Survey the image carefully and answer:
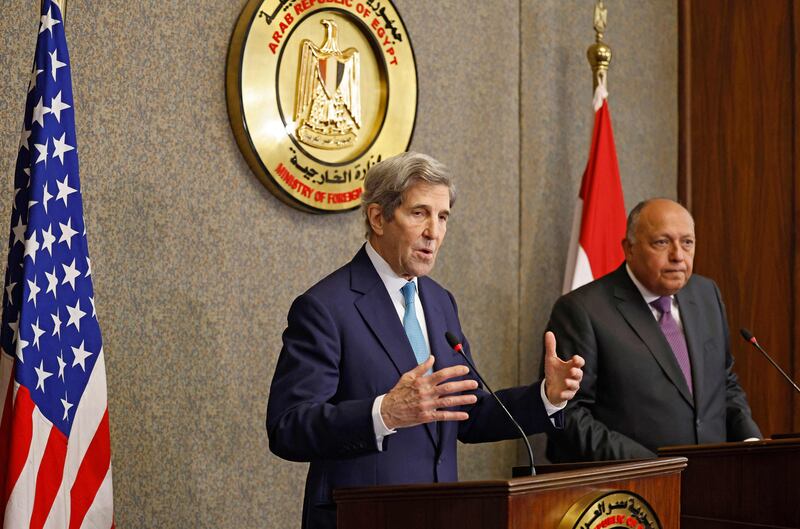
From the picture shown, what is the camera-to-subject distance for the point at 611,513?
2.06m

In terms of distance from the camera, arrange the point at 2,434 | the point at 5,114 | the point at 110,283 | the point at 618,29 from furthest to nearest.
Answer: the point at 618,29
the point at 110,283
the point at 5,114
the point at 2,434

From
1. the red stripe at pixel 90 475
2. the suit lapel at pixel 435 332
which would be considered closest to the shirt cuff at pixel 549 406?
the suit lapel at pixel 435 332

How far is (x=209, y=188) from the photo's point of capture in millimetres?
3414

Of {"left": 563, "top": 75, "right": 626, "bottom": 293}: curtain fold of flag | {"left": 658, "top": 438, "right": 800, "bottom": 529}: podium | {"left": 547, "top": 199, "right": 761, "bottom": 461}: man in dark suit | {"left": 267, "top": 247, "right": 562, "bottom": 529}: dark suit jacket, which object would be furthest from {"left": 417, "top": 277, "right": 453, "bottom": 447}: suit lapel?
{"left": 563, "top": 75, "right": 626, "bottom": 293}: curtain fold of flag

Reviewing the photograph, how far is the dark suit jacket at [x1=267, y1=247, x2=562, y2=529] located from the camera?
7.68 ft

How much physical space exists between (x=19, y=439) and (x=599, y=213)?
107 inches

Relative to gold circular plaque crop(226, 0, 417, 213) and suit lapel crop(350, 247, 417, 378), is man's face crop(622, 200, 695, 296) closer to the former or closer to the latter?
gold circular plaque crop(226, 0, 417, 213)

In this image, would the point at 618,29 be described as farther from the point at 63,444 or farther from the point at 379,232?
the point at 63,444

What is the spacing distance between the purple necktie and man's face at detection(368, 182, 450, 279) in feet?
4.51

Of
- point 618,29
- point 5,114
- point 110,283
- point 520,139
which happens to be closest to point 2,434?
point 110,283

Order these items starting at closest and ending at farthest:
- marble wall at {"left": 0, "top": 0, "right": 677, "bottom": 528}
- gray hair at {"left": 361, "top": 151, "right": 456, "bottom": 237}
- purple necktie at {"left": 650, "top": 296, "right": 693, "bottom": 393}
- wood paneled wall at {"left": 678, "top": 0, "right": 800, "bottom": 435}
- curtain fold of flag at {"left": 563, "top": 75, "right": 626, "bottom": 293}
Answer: gray hair at {"left": 361, "top": 151, "right": 456, "bottom": 237} < marble wall at {"left": 0, "top": 0, "right": 677, "bottom": 528} < purple necktie at {"left": 650, "top": 296, "right": 693, "bottom": 393} < curtain fold of flag at {"left": 563, "top": 75, "right": 626, "bottom": 293} < wood paneled wall at {"left": 678, "top": 0, "right": 800, "bottom": 435}

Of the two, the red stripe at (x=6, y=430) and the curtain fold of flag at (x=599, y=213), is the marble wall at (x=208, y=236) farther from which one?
the red stripe at (x=6, y=430)

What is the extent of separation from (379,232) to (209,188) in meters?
0.99

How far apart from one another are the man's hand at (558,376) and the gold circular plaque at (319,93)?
4.84 feet
